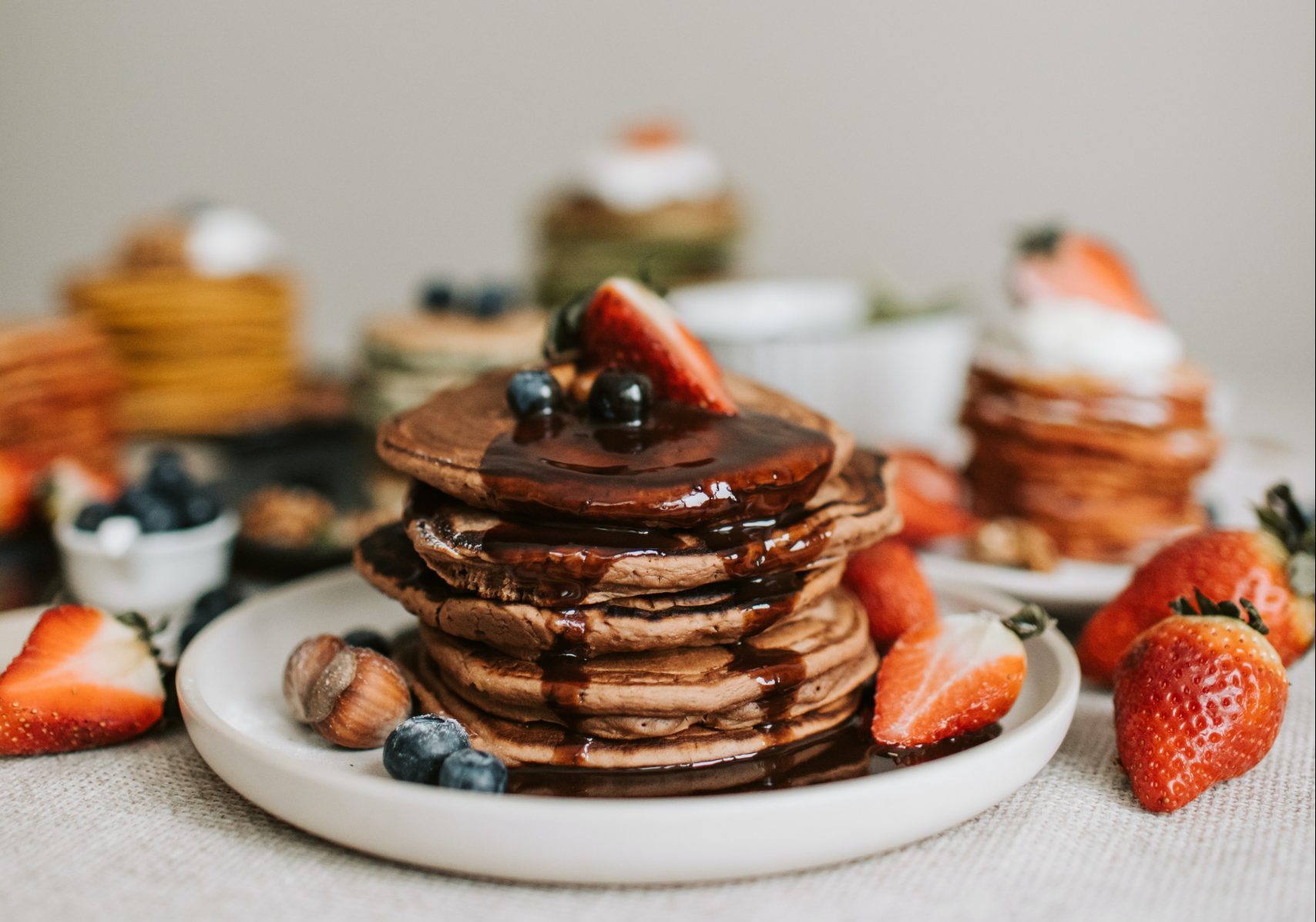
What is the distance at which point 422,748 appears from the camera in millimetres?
1375

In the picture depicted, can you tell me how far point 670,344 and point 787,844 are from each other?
0.70 metres

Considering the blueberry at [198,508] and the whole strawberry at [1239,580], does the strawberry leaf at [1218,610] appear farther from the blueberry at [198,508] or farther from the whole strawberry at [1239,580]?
the blueberry at [198,508]

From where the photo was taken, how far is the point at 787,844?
1250 mm

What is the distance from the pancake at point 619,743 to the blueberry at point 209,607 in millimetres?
622

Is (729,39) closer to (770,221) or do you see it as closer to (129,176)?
(770,221)

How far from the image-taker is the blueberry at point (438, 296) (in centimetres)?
316

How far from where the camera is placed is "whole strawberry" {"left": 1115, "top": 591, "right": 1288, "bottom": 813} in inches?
57.4

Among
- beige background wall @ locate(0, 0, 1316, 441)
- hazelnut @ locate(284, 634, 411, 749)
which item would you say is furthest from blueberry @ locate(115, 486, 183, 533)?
beige background wall @ locate(0, 0, 1316, 441)

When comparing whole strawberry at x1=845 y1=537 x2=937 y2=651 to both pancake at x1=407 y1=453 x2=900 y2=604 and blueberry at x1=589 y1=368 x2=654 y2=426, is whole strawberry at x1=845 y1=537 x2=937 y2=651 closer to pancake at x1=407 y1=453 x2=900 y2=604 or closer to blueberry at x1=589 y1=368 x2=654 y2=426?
pancake at x1=407 y1=453 x2=900 y2=604

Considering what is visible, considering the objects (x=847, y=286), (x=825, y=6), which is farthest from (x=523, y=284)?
(x=847, y=286)

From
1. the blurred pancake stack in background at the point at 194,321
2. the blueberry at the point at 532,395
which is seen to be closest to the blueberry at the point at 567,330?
the blueberry at the point at 532,395

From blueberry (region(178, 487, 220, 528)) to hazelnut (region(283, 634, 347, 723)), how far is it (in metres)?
0.81

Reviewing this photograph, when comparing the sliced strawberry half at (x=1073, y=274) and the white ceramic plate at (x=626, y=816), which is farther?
the sliced strawberry half at (x=1073, y=274)

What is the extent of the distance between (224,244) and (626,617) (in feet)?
8.66
